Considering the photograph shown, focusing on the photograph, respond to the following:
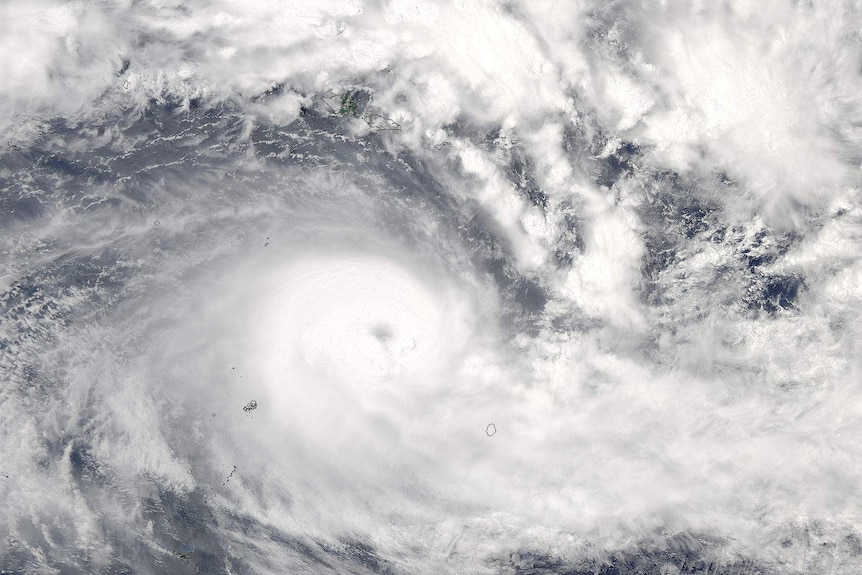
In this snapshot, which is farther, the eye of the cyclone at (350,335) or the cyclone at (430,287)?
the eye of the cyclone at (350,335)

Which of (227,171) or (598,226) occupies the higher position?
(598,226)

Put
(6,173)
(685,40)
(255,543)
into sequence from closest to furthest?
(685,40)
(6,173)
(255,543)

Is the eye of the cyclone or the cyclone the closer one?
the cyclone

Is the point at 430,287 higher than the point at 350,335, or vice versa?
the point at 430,287

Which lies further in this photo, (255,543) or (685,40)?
(255,543)

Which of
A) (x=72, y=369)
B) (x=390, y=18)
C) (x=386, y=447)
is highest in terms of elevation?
(x=390, y=18)

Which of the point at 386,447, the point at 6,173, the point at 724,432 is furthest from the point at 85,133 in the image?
the point at 724,432

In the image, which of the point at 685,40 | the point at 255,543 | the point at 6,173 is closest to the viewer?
the point at 685,40

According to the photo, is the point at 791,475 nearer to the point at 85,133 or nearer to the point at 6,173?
the point at 85,133

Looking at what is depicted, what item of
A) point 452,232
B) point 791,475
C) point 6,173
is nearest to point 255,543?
point 452,232
